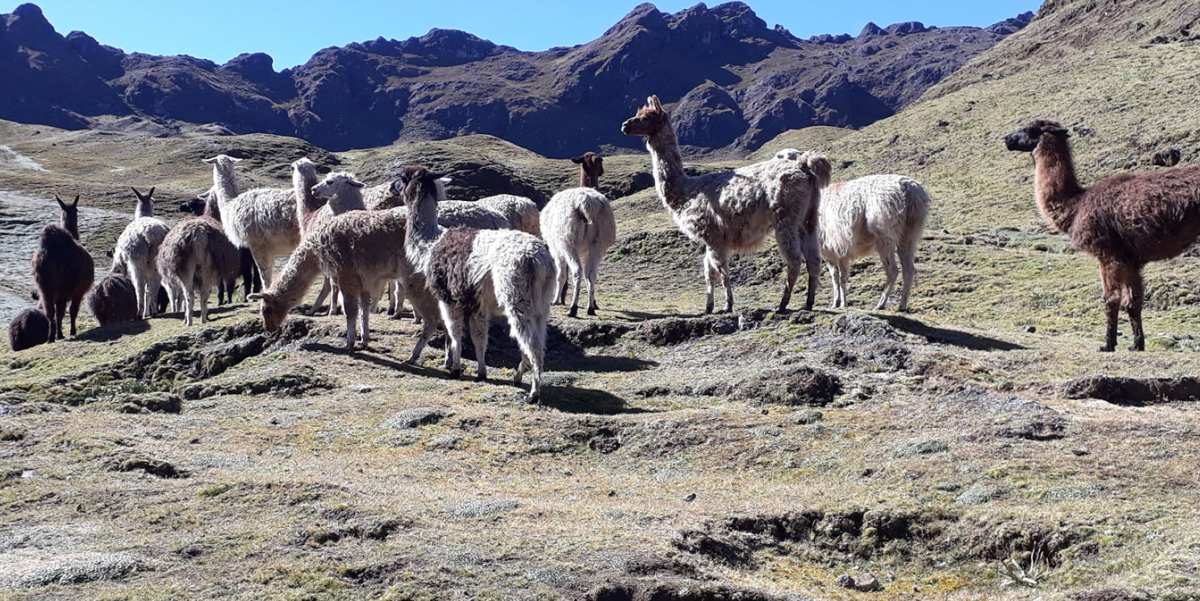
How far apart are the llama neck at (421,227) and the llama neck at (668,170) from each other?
13.5 ft

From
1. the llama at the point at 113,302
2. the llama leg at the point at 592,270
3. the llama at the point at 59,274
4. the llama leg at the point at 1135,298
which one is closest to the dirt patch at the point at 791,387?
the llama leg at the point at 1135,298

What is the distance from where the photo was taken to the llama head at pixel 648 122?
656 inches

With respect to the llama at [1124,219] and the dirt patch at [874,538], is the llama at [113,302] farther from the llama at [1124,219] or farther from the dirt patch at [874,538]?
the dirt patch at [874,538]

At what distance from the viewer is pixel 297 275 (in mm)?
14805

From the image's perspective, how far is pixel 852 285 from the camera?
21.2 meters

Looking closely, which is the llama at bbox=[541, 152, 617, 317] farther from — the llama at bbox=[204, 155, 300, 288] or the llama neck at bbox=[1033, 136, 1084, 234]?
the llama neck at bbox=[1033, 136, 1084, 234]

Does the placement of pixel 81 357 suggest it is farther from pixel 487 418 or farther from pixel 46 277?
pixel 487 418

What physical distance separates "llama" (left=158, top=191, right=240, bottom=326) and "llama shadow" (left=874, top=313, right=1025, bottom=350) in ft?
35.8

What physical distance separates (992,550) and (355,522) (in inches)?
155

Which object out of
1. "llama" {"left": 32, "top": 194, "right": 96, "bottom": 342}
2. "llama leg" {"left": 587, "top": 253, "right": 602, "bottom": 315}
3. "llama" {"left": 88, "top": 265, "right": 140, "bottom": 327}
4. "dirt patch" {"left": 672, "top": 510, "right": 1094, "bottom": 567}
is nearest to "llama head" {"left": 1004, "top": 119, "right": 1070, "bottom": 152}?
"llama leg" {"left": 587, "top": 253, "right": 602, "bottom": 315}

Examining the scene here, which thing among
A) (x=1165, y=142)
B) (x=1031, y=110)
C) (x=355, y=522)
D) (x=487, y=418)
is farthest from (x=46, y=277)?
(x=1031, y=110)

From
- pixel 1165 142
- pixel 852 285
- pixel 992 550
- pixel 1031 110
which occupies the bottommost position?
pixel 992 550

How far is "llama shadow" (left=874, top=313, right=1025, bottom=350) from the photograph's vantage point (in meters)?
12.6

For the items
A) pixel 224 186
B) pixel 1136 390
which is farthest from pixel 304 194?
pixel 1136 390
